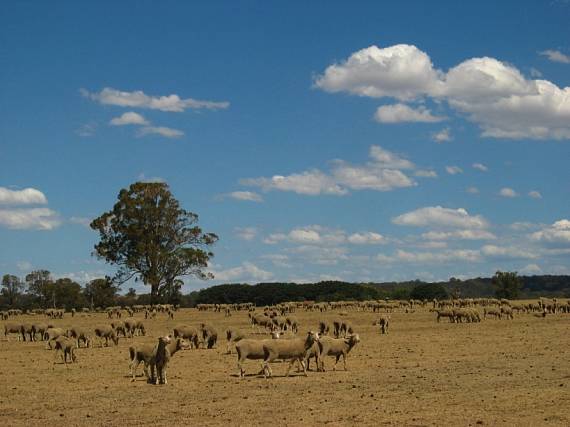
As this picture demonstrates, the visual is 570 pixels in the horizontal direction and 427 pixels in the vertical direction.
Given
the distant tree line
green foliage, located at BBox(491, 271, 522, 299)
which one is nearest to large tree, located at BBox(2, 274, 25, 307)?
the distant tree line

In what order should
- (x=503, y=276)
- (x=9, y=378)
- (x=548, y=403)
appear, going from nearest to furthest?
(x=548, y=403) < (x=9, y=378) < (x=503, y=276)

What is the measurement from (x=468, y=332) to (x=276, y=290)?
89.0 meters

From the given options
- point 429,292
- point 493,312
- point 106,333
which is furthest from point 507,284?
point 106,333

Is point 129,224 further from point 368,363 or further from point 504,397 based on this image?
point 504,397

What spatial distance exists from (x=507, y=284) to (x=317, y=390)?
113 meters

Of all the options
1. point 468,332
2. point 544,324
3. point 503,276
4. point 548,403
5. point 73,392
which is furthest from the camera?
point 503,276

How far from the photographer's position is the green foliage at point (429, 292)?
116 meters

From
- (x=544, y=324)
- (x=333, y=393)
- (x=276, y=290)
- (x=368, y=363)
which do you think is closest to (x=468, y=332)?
(x=544, y=324)

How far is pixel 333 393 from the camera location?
19203 mm

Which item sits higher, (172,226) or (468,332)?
(172,226)

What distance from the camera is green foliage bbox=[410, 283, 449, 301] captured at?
11575cm

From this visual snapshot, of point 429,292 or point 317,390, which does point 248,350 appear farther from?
point 429,292

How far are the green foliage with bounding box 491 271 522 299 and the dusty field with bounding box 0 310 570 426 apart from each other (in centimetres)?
9669

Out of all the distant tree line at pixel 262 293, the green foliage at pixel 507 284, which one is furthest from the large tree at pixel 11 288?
the green foliage at pixel 507 284
